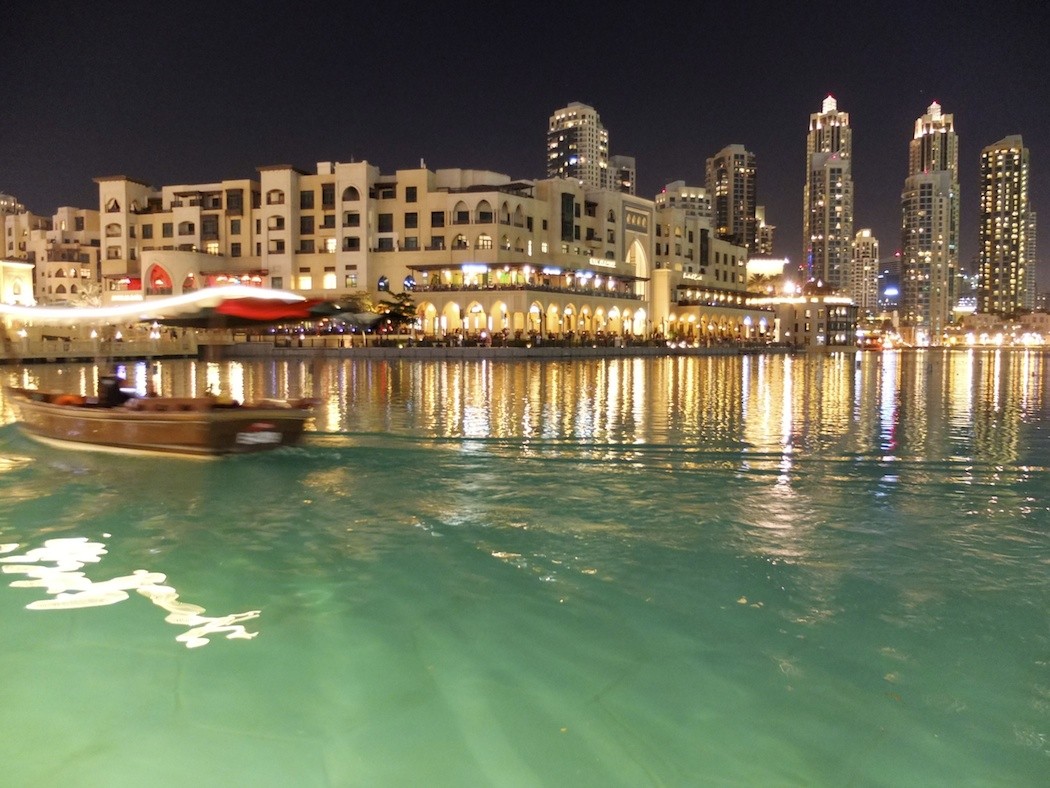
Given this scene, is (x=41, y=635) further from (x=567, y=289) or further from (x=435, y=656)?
(x=567, y=289)

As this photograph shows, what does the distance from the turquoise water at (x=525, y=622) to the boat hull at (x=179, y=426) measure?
0.57m

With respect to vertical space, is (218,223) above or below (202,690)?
above

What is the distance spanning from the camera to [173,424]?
14117 millimetres

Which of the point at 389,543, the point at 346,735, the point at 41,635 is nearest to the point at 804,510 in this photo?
the point at 389,543

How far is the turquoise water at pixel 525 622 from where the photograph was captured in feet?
15.3

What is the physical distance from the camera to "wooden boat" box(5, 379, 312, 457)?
14008mm

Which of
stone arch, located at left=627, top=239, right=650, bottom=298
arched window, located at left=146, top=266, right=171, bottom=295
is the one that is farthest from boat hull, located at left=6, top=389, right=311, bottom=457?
stone arch, located at left=627, top=239, right=650, bottom=298

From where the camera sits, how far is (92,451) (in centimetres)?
1487

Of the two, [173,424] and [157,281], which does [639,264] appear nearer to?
[157,281]

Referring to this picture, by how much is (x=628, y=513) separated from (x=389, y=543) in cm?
302

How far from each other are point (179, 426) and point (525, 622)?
9694mm

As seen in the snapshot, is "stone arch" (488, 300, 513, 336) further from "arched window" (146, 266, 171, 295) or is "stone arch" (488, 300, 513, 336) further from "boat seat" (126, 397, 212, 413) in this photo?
"boat seat" (126, 397, 212, 413)

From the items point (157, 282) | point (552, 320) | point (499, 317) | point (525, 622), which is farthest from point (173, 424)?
point (157, 282)

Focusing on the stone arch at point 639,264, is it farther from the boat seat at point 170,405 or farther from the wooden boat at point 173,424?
the boat seat at point 170,405
